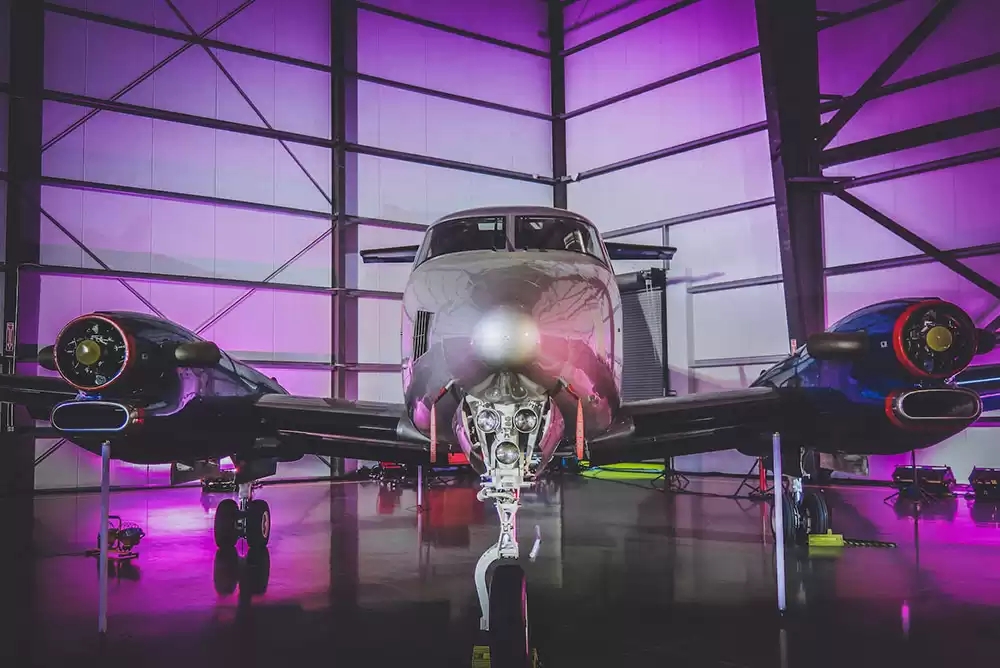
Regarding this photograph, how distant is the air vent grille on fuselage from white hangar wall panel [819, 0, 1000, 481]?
13.1 metres

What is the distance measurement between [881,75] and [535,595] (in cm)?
1267

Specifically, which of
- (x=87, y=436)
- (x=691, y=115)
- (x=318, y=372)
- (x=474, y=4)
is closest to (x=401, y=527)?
(x=87, y=436)

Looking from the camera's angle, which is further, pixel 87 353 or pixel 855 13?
pixel 855 13

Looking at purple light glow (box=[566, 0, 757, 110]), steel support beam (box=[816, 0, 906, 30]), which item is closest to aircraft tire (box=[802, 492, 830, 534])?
steel support beam (box=[816, 0, 906, 30])

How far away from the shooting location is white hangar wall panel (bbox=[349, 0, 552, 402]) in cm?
2156

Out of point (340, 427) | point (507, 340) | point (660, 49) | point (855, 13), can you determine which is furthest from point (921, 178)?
point (507, 340)

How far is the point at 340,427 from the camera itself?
7.33 metres

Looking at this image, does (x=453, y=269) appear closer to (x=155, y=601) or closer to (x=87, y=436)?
(x=87, y=436)

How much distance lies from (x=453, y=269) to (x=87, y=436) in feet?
10.7

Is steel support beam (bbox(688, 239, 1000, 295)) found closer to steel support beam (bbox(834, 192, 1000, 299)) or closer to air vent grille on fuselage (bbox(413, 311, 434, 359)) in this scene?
steel support beam (bbox(834, 192, 1000, 299))

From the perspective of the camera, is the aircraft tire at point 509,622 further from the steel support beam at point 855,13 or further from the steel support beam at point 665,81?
the steel support beam at point 665,81

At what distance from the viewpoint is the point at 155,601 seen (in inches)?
266

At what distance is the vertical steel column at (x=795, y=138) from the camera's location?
44.0 ft

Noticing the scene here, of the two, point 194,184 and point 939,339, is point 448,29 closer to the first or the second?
point 194,184
